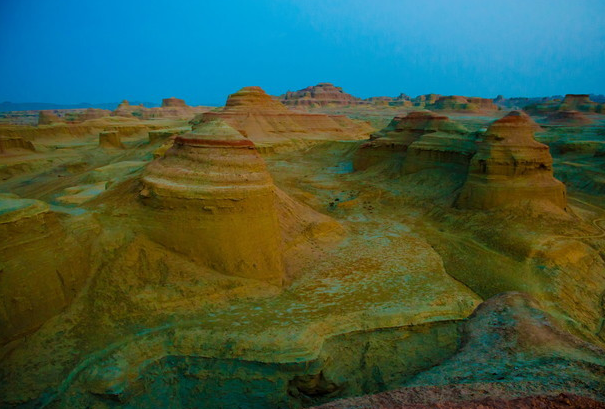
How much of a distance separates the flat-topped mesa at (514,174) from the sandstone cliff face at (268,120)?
19985mm

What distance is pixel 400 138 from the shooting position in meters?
20.9

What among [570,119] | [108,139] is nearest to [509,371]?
[108,139]

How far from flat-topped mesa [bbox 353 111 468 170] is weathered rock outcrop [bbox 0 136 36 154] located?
2087 cm

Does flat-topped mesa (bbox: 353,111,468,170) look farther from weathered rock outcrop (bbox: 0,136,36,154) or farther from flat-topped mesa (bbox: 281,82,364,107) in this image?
flat-topped mesa (bbox: 281,82,364,107)

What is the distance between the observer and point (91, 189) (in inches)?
450

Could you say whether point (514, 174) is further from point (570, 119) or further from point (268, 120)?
point (570, 119)

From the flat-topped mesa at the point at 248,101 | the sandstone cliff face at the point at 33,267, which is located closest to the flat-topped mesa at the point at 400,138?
the flat-topped mesa at the point at 248,101

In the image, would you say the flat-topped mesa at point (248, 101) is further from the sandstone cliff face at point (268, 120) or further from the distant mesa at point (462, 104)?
the distant mesa at point (462, 104)

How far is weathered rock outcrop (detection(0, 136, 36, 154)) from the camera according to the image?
2264 cm

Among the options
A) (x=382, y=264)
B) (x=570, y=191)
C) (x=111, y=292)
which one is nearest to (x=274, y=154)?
(x=570, y=191)

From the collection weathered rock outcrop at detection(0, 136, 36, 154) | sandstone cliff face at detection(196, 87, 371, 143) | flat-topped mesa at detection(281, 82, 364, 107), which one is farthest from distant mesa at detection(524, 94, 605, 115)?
weathered rock outcrop at detection(0, 136, 36, 154)

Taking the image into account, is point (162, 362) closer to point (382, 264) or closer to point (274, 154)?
point (382, 264)

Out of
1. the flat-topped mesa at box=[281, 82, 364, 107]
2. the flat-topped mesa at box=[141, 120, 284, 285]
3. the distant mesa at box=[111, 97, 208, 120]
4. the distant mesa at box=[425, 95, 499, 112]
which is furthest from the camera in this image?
the flat-topped mesa at box=[281, 82, 364, 107]

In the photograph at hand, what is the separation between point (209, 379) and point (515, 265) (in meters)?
8.17
